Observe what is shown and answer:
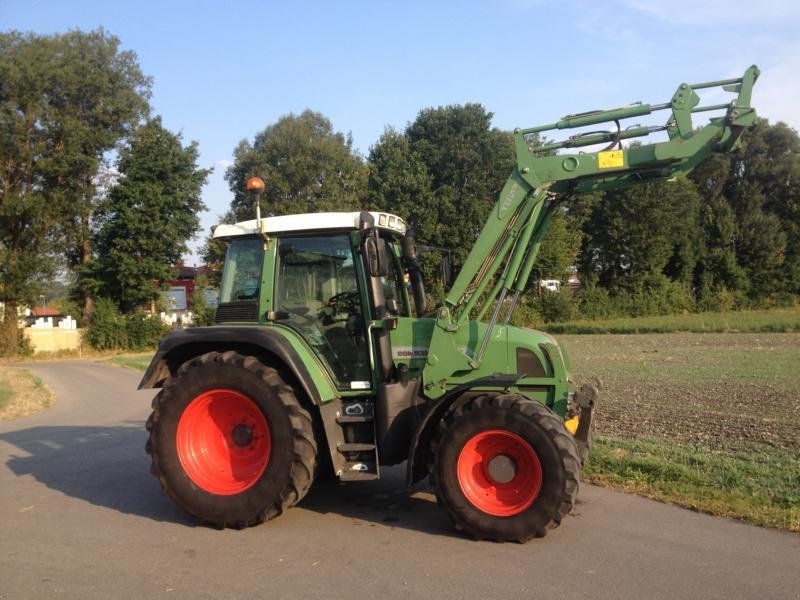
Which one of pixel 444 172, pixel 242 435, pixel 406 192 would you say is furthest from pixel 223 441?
pixel 444 172

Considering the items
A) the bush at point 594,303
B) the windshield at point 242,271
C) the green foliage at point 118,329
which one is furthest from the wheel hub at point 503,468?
the bush at point 594,303

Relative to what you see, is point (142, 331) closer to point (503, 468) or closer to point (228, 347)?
point (228, 347)

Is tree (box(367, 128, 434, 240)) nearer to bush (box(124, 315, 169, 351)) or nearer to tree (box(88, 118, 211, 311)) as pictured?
tree (box(88, 118, 211, 311))

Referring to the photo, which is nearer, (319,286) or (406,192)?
(319,286)

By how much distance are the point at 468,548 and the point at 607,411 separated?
20.3 feet

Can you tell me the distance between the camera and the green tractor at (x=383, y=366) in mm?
5148

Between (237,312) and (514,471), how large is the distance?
109 inches

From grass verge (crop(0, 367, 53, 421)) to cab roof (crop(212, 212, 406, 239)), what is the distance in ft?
28.5

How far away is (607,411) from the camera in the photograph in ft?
34.4

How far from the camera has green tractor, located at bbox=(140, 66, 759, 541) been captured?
5.15 metres

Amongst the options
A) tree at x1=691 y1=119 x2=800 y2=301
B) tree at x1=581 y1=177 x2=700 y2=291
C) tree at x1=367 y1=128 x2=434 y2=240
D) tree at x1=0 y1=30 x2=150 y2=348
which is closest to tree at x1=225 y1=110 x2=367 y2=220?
tree at x1=367 y1=128 x2=434 y2=240

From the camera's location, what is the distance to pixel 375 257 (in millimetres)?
5473

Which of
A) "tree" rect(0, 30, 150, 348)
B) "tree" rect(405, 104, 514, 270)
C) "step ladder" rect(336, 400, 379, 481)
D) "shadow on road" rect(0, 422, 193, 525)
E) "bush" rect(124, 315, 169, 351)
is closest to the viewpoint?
"step ladder" rect(336, 400, 379, 481)

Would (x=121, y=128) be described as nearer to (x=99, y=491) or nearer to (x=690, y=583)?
(x=99, y=491)
